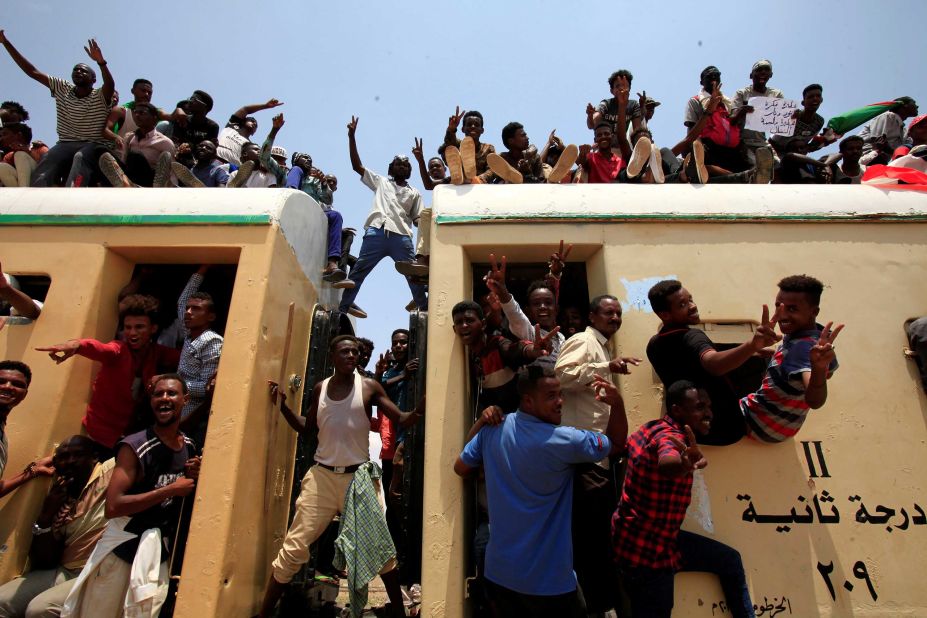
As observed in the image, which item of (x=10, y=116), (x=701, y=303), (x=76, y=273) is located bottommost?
(x=701, y=303)

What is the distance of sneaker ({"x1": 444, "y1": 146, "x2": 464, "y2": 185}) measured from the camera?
4926 mm

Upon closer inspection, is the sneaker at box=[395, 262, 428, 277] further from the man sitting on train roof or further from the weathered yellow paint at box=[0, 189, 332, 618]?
the man sitting on train roof

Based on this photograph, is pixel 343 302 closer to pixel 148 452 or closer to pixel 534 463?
pixel 148 452

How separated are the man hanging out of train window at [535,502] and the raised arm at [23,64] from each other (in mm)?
7234

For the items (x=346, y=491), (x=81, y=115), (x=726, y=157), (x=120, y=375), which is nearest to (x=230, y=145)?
(x=81, y=115)

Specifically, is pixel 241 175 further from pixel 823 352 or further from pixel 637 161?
pixel 823 352

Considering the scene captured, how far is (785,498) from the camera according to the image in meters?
3.77

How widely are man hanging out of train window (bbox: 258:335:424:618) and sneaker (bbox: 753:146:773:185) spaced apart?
4041mm

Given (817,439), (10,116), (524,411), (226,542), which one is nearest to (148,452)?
(226,542)

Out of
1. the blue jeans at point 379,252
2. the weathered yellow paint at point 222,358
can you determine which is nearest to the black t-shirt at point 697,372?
the weathered yellow paint at point 222,358

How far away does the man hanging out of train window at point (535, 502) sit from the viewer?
2742 millimetres

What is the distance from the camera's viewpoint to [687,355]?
3387 millimetres

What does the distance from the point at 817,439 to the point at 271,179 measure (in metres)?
6.51

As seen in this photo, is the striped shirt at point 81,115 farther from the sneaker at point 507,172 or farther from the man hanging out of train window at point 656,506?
the man hanging out of train window at point 656,506
